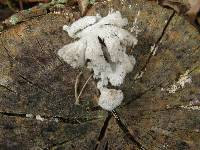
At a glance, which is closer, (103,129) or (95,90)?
(103,129)

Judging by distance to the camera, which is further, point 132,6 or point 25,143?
point 132,6

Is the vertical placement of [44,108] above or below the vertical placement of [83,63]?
below

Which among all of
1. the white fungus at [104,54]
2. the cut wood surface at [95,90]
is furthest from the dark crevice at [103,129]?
the white fungus at [104,54]

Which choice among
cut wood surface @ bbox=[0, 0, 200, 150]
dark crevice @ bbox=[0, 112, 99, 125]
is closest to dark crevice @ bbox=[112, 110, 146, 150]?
cut wood surface @ bbox=[0, 0, 200, 150]

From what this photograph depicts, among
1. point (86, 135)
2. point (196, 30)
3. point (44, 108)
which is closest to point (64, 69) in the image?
point (44, 108)

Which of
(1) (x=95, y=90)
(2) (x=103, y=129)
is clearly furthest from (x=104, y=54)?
(2) (x=103, y=129)

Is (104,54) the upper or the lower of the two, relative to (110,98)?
upper

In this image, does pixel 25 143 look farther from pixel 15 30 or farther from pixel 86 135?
pixel 15 30

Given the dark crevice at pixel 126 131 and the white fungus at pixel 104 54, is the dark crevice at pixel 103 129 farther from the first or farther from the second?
the white fungus at pixel 104 54

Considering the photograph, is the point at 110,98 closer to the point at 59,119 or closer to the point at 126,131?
the point at 126,131
